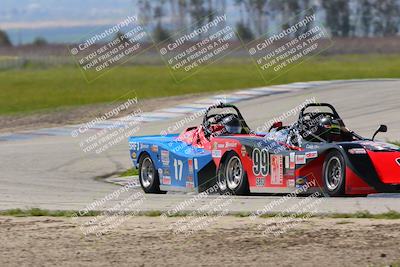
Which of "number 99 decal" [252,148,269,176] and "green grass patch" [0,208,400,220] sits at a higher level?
"number 99 decal" [252,148,269,176]

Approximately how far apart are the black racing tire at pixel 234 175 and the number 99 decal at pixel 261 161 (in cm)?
23

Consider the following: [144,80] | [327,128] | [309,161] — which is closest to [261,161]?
[309,161]

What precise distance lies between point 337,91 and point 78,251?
24.0 m

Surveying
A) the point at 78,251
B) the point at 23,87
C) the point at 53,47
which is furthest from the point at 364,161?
the point at 53,47

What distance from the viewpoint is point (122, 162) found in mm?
22938

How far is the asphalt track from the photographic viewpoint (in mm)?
14062

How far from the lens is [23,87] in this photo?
199ft

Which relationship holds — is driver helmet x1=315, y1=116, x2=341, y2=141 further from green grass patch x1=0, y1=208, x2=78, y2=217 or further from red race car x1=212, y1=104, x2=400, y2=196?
green grass patch x1=0, y1=208, x2=78, y2=217

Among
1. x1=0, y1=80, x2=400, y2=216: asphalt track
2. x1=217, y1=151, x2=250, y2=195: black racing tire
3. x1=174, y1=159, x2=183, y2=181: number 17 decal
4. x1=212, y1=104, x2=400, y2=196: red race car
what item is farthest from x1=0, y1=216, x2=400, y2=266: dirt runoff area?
x1=174, y1=159, x2=183, y2=181: number 17 decal

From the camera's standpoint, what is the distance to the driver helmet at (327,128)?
51.6 feet

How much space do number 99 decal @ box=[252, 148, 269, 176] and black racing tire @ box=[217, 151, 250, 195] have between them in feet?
0.77

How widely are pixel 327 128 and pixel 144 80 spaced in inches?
1985

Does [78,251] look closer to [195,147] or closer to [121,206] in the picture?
[121,206]

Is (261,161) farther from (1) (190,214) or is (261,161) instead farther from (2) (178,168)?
(1) (190,214)
